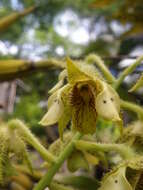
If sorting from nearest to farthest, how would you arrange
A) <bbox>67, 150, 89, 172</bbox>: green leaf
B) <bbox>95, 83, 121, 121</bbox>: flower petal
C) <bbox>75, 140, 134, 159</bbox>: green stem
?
<bbox>95, 83, 121, 121</bbox>: flower petal < <bbox>75, 140, 134, 159</bbox>: green stem < <bbox>67, 150, 89, 172</bbox>: green leaf

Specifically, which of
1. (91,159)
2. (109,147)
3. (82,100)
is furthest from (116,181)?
(91,159)

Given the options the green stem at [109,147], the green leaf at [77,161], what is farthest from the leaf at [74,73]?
the green leaf at [77,161]

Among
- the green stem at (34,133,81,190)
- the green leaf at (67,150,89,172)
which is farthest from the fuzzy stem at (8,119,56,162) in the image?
the green leaf at (67,150,89,172)

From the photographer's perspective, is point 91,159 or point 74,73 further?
point 91,159

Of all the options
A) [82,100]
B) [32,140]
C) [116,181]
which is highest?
[82,100]

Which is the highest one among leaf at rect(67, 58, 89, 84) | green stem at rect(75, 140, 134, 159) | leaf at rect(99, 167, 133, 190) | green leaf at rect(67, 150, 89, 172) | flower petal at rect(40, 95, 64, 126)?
leaf at rect(67, 58, 89, 84)

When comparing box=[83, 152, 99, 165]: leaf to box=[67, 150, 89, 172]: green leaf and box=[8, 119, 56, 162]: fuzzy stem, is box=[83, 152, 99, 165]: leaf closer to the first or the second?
box=[67, 150, 89, 172]: green leaf

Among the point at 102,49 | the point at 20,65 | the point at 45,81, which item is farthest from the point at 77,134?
the point at 102,49

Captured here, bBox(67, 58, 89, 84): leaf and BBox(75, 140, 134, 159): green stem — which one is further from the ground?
BBox(67, 58, 89, 84): leaf

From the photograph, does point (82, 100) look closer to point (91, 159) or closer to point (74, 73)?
point (74, 73)

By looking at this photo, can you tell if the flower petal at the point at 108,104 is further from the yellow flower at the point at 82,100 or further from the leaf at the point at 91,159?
the leaf at the point at 91,159
